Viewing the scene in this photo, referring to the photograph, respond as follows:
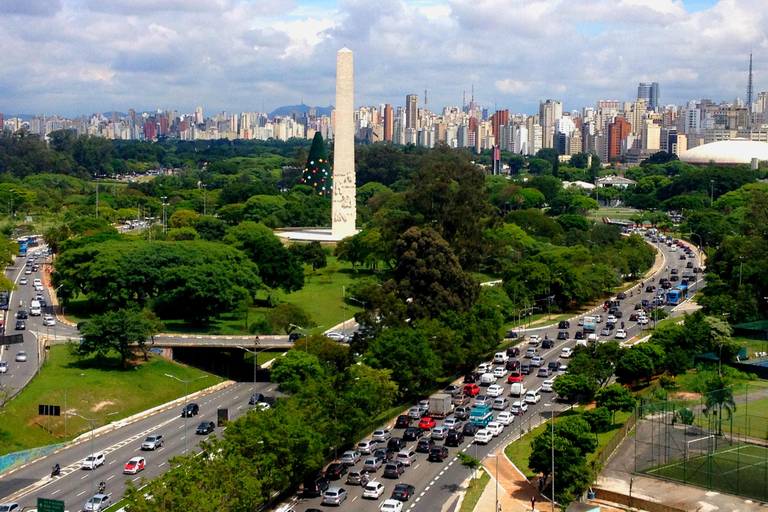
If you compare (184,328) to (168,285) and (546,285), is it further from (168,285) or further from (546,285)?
(546,285)

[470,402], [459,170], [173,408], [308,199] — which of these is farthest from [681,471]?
[308,199]

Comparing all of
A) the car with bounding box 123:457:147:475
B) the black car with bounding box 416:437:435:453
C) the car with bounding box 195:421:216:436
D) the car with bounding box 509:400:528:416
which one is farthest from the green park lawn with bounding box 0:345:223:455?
the car with bounding box 509:400:528:416

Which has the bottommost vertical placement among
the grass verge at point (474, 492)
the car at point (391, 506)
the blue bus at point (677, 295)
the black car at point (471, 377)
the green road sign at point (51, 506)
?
the grass verge at point (474, 492)

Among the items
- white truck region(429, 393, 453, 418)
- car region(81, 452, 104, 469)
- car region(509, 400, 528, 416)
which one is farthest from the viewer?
car region(509, 400, 528, 416)

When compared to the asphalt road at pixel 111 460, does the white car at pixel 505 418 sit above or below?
above

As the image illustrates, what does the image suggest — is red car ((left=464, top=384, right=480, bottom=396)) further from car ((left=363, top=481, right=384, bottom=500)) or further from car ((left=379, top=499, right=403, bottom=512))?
car ((left=379, top=499, right=403, bottom=512))

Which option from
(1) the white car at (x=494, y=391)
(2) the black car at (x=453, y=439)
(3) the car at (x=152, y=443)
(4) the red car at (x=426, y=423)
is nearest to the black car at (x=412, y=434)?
(4) the red car at (x=426, y=423)

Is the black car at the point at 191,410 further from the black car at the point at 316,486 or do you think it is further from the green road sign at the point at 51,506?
the green road sign at the point at 51,506
